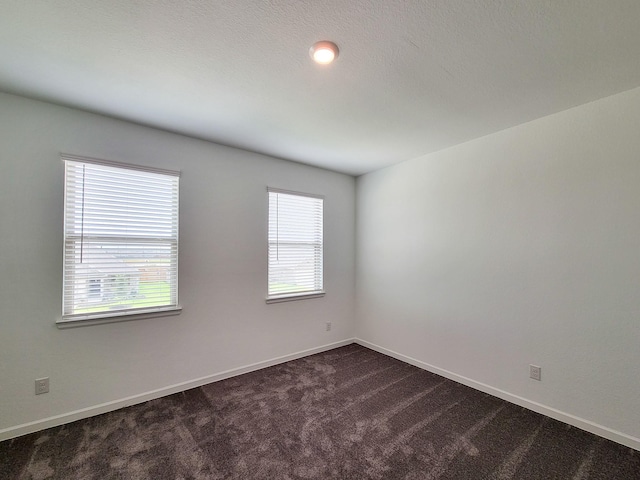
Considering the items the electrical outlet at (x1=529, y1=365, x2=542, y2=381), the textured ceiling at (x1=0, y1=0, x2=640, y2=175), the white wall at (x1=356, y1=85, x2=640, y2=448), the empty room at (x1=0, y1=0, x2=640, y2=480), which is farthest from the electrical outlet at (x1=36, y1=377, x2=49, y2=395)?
the electrical outlet at (x1=529, y1=365, x2=542, y2=381)

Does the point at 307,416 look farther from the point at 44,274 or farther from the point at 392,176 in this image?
the point at 392,176

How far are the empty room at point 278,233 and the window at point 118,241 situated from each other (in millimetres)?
18

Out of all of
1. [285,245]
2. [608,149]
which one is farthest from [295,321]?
[608,149]

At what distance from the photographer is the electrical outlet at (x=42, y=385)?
218 cm

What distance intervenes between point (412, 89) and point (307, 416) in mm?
2705

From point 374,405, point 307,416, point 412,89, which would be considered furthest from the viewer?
point 374,405

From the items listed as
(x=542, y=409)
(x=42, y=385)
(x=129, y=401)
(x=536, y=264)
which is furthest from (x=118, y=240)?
(x=542, y=409)

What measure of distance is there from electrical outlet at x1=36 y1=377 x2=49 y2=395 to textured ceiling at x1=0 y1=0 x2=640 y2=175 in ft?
7.16

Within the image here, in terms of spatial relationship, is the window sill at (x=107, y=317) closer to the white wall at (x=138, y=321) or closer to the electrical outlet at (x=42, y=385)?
the white wall at (x=138, y=321)

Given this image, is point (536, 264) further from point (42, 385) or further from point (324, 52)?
point (42, 385)

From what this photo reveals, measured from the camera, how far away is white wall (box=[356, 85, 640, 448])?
2.09 metres

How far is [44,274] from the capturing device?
2.22 metres

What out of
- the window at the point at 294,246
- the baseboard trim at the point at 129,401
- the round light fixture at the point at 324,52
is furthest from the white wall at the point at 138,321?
the round light fixture at the point at 324,52

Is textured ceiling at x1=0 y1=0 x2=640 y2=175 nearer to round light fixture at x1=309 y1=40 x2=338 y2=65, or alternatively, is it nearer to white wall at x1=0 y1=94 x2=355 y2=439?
round light fixture at x1=309 y1=40 x2=338 y2=65
